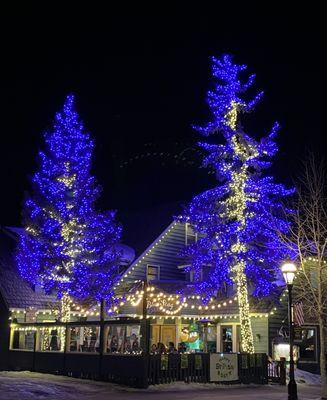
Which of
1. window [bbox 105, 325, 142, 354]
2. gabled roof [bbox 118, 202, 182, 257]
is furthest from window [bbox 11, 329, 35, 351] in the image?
gabled roof [bbox 118, 202, 182, 257]

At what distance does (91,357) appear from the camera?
22234 mm

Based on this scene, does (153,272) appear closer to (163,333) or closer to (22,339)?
(163,333)

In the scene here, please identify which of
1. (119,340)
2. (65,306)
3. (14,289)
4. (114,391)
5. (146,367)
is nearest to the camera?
(114,391)

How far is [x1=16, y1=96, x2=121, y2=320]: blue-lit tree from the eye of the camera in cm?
2788

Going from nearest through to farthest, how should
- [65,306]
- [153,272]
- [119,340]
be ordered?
[119,340] → [65,306] → [153,272]

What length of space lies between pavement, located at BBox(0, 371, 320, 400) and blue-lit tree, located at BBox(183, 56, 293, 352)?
4.88 meters

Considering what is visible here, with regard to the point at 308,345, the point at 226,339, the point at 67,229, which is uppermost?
the point at 67,229

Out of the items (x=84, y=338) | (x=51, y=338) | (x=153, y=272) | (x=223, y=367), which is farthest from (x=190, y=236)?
(x=223, y=367)

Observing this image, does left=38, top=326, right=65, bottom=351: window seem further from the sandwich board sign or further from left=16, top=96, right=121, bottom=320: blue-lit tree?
the sandwich board sign

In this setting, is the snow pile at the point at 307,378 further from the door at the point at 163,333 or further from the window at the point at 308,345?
the door at the point at 163,333

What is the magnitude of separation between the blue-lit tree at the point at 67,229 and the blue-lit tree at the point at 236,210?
441 cm

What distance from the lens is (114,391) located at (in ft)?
63.0

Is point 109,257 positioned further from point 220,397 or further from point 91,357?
point 220,397

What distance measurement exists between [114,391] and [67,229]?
10.6m
